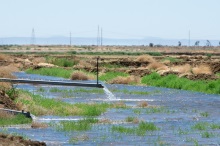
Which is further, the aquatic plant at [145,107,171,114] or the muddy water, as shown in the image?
the aquatic plant at [145,107,171,114]

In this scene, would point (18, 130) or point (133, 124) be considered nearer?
point (18, 130)

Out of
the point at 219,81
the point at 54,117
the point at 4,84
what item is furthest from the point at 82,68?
the point at 54,117

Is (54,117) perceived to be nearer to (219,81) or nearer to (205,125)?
(205,125)

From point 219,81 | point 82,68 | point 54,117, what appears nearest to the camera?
point 54,117

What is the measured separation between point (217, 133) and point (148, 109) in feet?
33.5

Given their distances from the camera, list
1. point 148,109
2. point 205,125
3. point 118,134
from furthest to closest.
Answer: point 148,109 → point 205,125 → point 118,134

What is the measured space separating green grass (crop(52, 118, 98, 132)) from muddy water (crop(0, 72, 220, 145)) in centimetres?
30

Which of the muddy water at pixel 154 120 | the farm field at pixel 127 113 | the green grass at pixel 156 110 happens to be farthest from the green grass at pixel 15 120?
the green grass at pixel 156 110

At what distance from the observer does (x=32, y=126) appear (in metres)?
25.5

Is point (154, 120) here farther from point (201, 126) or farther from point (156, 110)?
point (156, 110)

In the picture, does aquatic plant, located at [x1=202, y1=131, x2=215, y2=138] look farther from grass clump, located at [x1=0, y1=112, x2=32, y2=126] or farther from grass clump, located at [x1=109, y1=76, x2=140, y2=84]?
grass clump, located at [x1=109, y1=76, x2=140, y2=84]

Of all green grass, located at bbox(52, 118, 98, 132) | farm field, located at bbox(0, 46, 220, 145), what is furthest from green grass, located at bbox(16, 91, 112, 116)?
green grass, located at bbox(52, 118, 98, 132)

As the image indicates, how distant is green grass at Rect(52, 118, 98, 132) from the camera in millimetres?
25109

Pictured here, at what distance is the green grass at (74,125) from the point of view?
2511cm
